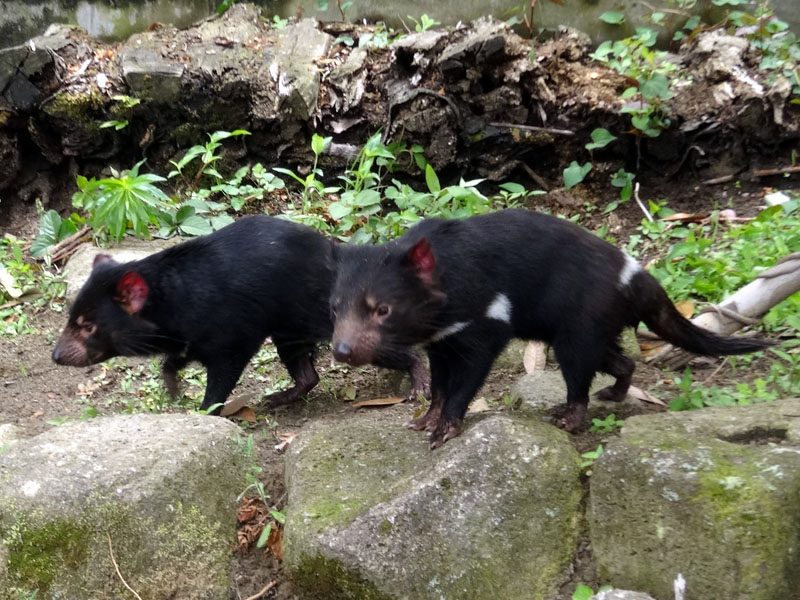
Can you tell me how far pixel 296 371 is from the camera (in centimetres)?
436

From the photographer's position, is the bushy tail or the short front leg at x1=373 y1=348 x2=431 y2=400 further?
the short front leg at x1=373 y1=348 x2=431 y2=400

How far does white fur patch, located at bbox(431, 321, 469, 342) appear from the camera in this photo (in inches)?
121

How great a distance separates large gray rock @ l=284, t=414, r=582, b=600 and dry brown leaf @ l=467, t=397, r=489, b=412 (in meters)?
0.83

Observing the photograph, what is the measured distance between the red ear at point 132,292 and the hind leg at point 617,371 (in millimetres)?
2283

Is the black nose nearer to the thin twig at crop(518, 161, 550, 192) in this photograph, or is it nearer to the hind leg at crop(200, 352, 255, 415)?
the hind leg at crop(200, 352, 255, 415)

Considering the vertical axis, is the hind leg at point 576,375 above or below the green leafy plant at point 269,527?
above

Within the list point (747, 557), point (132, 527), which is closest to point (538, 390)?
point (747, 557)

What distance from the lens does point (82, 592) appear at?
264cm

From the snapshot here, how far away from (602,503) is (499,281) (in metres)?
0.97

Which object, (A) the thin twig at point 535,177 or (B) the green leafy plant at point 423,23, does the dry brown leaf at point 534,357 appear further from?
(B) the green leafy plant at point 423,23

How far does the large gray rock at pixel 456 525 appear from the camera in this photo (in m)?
2.51

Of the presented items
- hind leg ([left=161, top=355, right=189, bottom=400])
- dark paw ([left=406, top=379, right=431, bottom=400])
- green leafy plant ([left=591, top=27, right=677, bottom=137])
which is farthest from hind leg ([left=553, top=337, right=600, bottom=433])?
green leafy plant ([left=591, top=27, right=677, bottom=137])

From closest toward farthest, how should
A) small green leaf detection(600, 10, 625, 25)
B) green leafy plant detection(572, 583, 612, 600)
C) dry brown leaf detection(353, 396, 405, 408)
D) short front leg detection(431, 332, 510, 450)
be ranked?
green leafy plant detection(572, 583, 612, 600), short front leg detection(431, 332, 510, 450), dry brown leaf detection(353, 396, 405, 408), small green leaf detection(600, 10, 625, 25)

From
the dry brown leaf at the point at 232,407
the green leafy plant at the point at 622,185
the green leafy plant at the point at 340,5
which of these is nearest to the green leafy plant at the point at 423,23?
the green leafy plant at the point at 340,5
